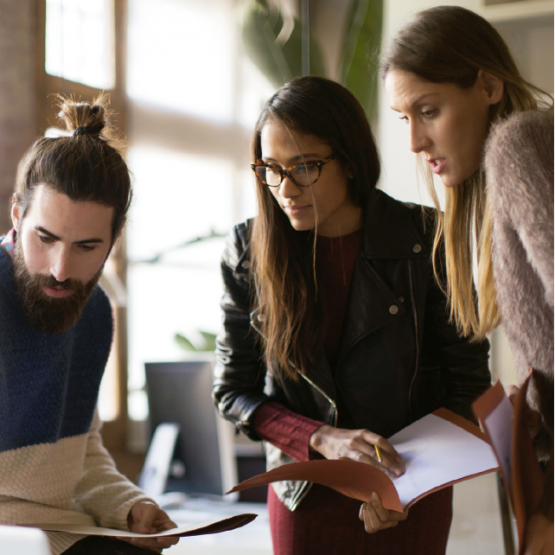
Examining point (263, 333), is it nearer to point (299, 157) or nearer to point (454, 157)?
point (299, 157)

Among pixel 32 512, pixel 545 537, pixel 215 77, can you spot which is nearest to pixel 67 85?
pixel 215 77

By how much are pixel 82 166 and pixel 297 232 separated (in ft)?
1.45

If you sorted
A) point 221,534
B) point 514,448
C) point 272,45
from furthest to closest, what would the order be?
point 272,45
point 221,534
point 514,448

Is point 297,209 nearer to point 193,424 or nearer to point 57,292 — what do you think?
point 57,292

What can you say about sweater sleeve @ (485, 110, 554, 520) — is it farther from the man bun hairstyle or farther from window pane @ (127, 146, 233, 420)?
window pane @ (127, 146, 233, 420)

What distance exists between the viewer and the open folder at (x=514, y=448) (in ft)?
2.08

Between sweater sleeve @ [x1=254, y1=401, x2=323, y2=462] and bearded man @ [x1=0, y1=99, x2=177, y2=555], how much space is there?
245 mm

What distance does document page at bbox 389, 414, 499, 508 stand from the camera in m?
0.84

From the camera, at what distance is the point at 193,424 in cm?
264

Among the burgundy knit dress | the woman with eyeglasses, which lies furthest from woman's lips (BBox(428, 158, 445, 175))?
the burgundy knit dress

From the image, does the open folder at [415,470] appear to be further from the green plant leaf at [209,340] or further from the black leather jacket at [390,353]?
the green plant leaf at [209,340]

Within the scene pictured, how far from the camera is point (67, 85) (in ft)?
9.40

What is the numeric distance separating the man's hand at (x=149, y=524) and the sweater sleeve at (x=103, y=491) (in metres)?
0.01


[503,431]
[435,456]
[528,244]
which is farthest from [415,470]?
[528,244]
